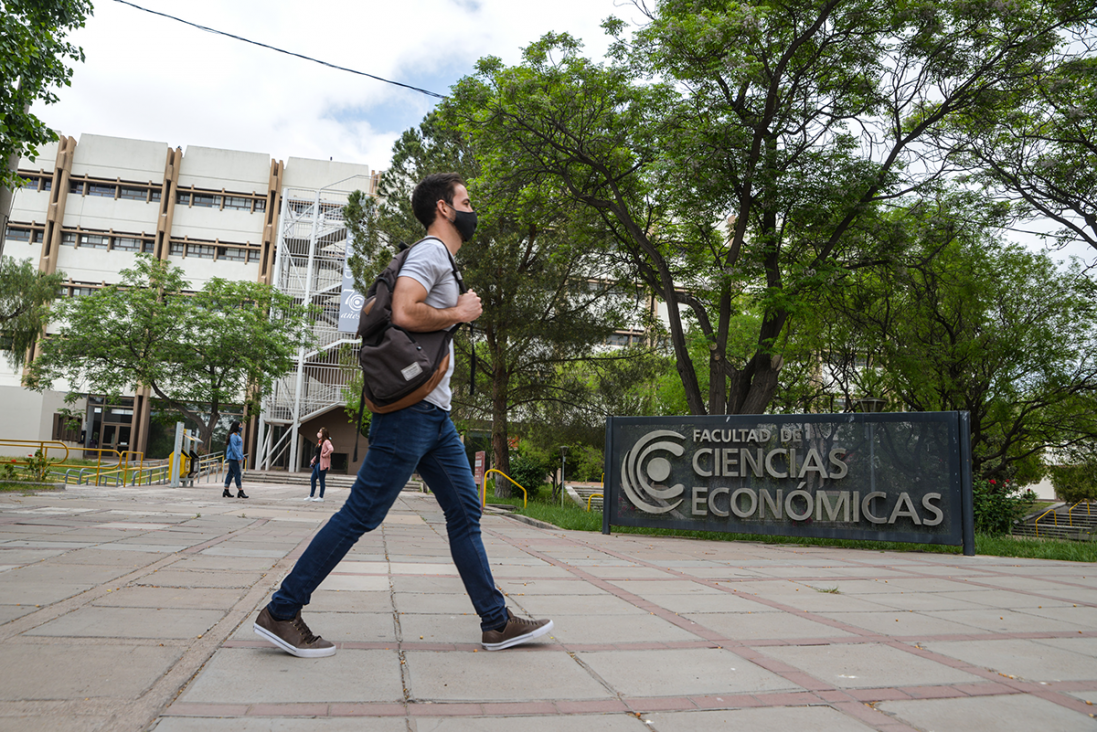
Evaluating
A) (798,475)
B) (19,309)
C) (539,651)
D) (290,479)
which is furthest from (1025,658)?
(19,309)

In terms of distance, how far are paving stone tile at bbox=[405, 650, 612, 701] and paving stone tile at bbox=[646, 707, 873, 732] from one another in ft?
0.98

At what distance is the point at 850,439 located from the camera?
30.3 ft

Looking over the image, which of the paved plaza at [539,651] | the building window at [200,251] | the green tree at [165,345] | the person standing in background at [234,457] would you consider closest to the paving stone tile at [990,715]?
the paved plaza at [539,651]

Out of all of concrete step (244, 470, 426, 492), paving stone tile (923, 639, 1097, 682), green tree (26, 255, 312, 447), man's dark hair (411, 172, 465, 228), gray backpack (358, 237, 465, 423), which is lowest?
concrete step (244, 470, 426, 492)

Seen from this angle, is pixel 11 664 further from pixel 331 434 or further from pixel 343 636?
pixel 331 434

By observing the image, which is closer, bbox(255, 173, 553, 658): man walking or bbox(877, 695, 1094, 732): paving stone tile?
bbox(877, 695, 1094, 732): paving stone tile

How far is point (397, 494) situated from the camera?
3000 mm

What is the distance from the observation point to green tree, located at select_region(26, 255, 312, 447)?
27.9 metres

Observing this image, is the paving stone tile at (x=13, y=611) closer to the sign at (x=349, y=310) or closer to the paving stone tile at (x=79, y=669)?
the paving stone tile at (x=79, y=669)

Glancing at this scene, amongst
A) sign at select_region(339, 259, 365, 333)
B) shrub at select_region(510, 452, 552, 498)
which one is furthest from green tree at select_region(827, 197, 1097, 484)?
sign at select_region(339, 259, 365, 333)

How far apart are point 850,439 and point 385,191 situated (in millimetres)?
17582

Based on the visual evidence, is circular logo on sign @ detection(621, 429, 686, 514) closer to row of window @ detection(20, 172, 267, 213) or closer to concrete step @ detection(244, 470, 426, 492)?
concrete step @ detection(244, 470, 426, 492)

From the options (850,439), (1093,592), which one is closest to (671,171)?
(850,439)

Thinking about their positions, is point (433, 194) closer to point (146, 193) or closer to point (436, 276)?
point (436, 276)
